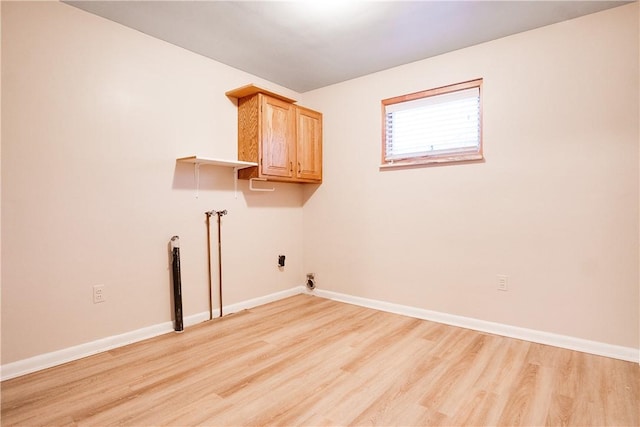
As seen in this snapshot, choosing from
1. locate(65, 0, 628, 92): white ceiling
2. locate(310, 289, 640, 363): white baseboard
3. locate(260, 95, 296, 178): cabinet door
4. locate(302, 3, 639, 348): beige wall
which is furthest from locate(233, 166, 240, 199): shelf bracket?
locate(310, 289, 640, 363): white baseboard

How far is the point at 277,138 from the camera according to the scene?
11.6 ft

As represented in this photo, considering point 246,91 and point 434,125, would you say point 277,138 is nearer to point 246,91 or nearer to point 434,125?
point 246,91

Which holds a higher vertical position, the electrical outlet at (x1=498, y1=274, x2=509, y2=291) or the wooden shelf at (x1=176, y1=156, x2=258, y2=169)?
the wooden shelf at (x1=176, y1=156, x2=258, y2=169)

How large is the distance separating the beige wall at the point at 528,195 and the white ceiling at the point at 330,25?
0.84ft

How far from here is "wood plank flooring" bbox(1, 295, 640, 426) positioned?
5.77ft

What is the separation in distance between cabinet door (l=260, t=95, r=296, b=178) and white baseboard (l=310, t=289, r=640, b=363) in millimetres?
1698

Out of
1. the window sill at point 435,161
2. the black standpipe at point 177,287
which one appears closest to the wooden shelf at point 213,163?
the black standpipe at point 177,287

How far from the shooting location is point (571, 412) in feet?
5.88

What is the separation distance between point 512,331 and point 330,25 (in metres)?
2.96

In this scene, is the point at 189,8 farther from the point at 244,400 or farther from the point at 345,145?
the point at 244,400

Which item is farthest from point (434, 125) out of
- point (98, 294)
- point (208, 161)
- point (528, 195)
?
point (98, 294)

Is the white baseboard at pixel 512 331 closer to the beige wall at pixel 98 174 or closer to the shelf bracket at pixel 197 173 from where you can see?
the beige wall at pixel 98 174

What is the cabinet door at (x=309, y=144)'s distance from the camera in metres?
3.82

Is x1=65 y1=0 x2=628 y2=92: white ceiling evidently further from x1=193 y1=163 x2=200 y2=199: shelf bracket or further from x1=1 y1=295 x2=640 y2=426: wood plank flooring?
x1=1 y1=295 x2=640 y2=426: wood plank flooring
